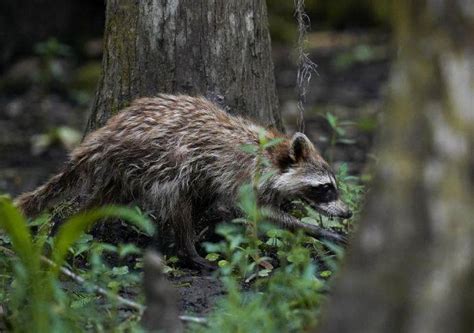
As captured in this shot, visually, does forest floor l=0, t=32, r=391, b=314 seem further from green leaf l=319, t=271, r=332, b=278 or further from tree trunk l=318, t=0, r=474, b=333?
tree trunk l=318, t=0, r=474, b=333

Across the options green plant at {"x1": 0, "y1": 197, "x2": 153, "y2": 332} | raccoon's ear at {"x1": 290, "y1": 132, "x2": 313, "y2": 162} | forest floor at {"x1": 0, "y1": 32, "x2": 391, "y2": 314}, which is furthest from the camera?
forest floor at {"x1": 0, "y1": 32, "x2": 391, "y2": 314}

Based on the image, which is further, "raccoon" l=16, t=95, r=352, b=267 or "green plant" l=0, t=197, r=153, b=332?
"raccoon" l=16, t=95, r=352, b=267

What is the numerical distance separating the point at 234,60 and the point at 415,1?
3486 mm

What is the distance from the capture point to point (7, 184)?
393 inches

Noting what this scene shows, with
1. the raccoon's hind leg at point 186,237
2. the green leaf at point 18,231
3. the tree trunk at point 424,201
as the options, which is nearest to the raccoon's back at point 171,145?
the raccoon's hind leg at point 186,237

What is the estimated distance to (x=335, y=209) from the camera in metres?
6.94

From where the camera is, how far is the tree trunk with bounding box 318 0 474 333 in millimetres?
3525

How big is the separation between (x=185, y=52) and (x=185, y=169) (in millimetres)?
845

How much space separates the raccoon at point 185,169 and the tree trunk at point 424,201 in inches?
120

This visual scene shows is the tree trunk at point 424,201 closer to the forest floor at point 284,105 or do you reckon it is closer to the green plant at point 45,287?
the green plant at point 45,287

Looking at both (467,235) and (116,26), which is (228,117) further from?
(467,235)

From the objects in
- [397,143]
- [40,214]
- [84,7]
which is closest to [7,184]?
[40,214]

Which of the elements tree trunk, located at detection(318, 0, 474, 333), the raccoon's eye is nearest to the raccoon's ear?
the raccoon's eye

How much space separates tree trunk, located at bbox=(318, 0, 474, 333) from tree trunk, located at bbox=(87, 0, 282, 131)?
11.2ft
